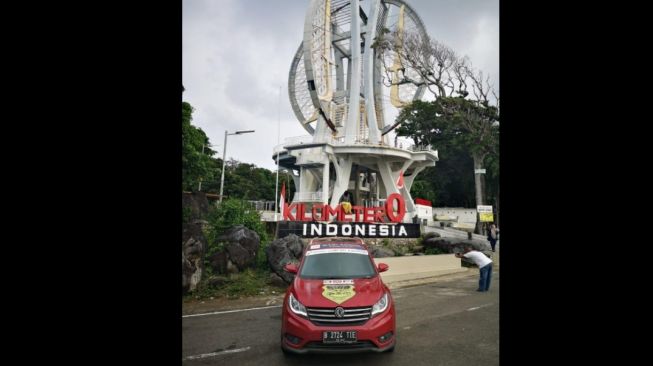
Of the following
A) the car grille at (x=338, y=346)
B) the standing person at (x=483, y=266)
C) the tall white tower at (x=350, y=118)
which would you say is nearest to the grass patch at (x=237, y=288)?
the standing person at (x=483, y=266)

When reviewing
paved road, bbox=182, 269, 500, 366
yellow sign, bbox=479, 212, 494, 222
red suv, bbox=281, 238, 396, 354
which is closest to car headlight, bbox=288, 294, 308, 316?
red suv, bbox=281, 238, 396, 354

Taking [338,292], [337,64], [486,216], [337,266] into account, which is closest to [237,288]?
[337,266]

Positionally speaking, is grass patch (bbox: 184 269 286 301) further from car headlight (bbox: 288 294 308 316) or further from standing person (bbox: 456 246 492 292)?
standing person (bbox: 456 246 492 292)

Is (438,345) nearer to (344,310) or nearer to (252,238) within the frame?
(344,310)

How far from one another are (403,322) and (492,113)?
2483 centimetres

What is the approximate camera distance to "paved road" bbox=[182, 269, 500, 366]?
202 inches

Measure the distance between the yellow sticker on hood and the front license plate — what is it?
415 millimetres

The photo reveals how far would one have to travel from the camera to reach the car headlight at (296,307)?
16.6ft

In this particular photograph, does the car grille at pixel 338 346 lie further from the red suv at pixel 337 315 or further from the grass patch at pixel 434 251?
the grass patch at pixel 434 251

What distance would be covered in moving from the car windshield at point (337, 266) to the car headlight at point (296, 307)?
2.38 feet
